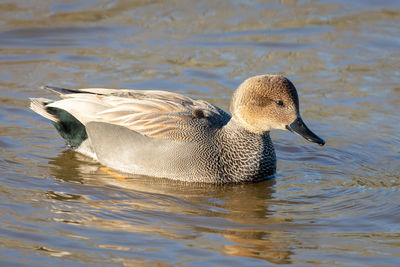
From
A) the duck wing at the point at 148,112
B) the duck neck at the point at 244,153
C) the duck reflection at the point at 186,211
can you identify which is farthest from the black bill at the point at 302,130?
the duck wing at the point at 148,112

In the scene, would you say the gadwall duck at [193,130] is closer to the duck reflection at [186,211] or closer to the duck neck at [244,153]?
the duck neck at [244,153]

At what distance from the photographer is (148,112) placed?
24.6 ft

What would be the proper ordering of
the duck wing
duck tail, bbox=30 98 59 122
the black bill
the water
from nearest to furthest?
the water < the black bill < the duck wing < duck tail, bbox=30 98 59 122

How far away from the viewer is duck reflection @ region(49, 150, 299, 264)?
598 centimetres

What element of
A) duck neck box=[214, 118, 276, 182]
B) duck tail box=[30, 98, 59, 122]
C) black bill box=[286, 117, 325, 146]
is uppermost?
duck tail box=[30, 98, 59, 122]

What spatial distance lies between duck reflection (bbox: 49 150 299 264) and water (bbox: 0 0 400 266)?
0.06ft

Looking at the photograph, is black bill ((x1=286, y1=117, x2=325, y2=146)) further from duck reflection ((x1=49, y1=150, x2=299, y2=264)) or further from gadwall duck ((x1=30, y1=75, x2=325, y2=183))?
duck reflection ((x1=49, y1=150, x2=299, y2=264))

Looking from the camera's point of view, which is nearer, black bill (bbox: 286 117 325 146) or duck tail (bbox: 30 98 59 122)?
black bill (bbox: 286 117 325 146)

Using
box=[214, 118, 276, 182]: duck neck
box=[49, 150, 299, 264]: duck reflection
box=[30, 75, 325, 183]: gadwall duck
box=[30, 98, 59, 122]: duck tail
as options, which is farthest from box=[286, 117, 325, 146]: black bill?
box=[30, 98, 59, 122]: duck tail

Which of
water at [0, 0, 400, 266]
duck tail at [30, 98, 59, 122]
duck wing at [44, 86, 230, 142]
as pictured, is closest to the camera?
water at [0, 0, 400, 266]

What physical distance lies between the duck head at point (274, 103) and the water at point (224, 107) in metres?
0.57

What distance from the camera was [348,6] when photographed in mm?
12266

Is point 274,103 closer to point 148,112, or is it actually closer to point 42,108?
point 148,112

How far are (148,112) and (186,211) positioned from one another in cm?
129
